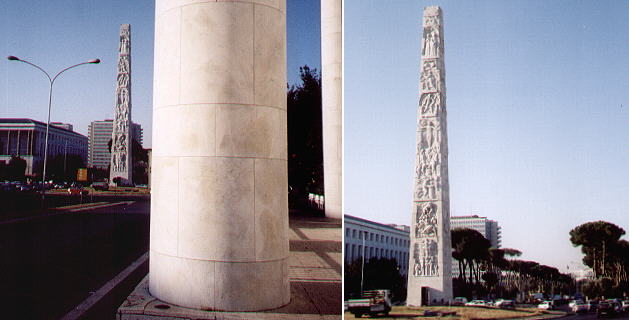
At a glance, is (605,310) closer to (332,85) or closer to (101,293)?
(101,293)

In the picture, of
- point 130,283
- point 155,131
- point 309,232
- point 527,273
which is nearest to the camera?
point 527,273

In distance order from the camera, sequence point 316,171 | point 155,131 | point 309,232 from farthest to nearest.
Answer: point 316,171, point 309,232, point 155,131

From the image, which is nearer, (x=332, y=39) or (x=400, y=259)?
(x=400, y=259)

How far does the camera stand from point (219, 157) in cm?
482

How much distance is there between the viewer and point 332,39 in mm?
16484

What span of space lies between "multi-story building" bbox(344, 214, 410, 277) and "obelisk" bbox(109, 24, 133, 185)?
28531 millimetres

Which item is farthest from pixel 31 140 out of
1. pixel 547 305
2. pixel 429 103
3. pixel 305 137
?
pixel 305 137

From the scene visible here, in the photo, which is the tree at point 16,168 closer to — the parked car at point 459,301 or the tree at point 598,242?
the parked car at point 459,301

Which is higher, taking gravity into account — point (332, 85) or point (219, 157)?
point (332, 85)

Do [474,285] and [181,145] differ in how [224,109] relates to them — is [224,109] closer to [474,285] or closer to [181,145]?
[181,145]


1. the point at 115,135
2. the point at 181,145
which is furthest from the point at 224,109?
the point at 115,135

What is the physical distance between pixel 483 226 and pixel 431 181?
500 millimetres

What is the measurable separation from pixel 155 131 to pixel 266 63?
53.5 inches

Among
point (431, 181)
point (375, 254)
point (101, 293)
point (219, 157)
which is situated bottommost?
point (101, 293)
